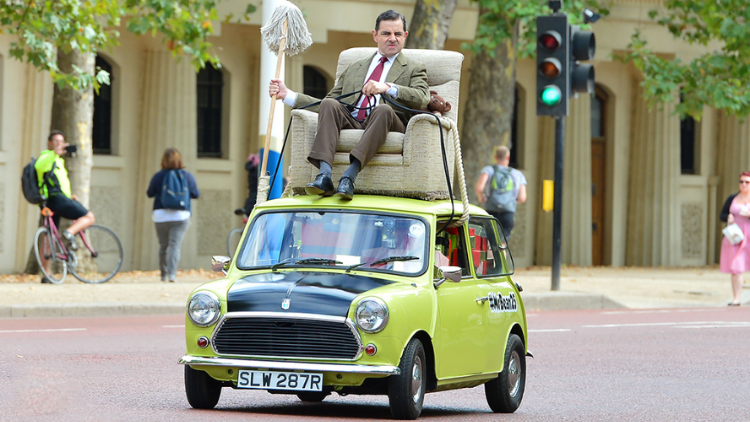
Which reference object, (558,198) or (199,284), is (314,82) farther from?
(558,198)

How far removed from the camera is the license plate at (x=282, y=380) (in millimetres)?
7238

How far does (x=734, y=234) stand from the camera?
19.6 m

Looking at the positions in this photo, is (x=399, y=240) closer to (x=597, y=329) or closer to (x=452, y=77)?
(x=452, y=77)

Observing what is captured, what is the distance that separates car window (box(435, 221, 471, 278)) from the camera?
824 centimetres

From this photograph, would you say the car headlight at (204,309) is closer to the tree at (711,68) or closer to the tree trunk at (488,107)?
the tree trunk at (488,107)

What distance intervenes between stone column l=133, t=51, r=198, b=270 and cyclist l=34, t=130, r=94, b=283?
576 centimetres

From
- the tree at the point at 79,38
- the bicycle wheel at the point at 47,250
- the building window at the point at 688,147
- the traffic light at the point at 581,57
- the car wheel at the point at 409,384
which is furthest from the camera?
the building window at the point at 688,147

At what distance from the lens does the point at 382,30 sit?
9219 mm

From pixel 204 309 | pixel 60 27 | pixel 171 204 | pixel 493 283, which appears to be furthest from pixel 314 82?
pixel 204 309

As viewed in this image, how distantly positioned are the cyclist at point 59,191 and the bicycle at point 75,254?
5.2 inches

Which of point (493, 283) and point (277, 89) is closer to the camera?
point (493, 283)

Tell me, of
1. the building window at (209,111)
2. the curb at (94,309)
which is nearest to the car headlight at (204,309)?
the curb at (94,309)

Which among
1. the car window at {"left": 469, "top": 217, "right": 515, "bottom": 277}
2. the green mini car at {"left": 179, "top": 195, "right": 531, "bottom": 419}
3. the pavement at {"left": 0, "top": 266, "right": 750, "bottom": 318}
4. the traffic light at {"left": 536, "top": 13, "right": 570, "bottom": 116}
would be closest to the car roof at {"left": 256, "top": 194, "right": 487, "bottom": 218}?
the green mini car at {"left": 179, "top": 195, "right": 531, "bottom": 419}

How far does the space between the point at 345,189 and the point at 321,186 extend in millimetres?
154
